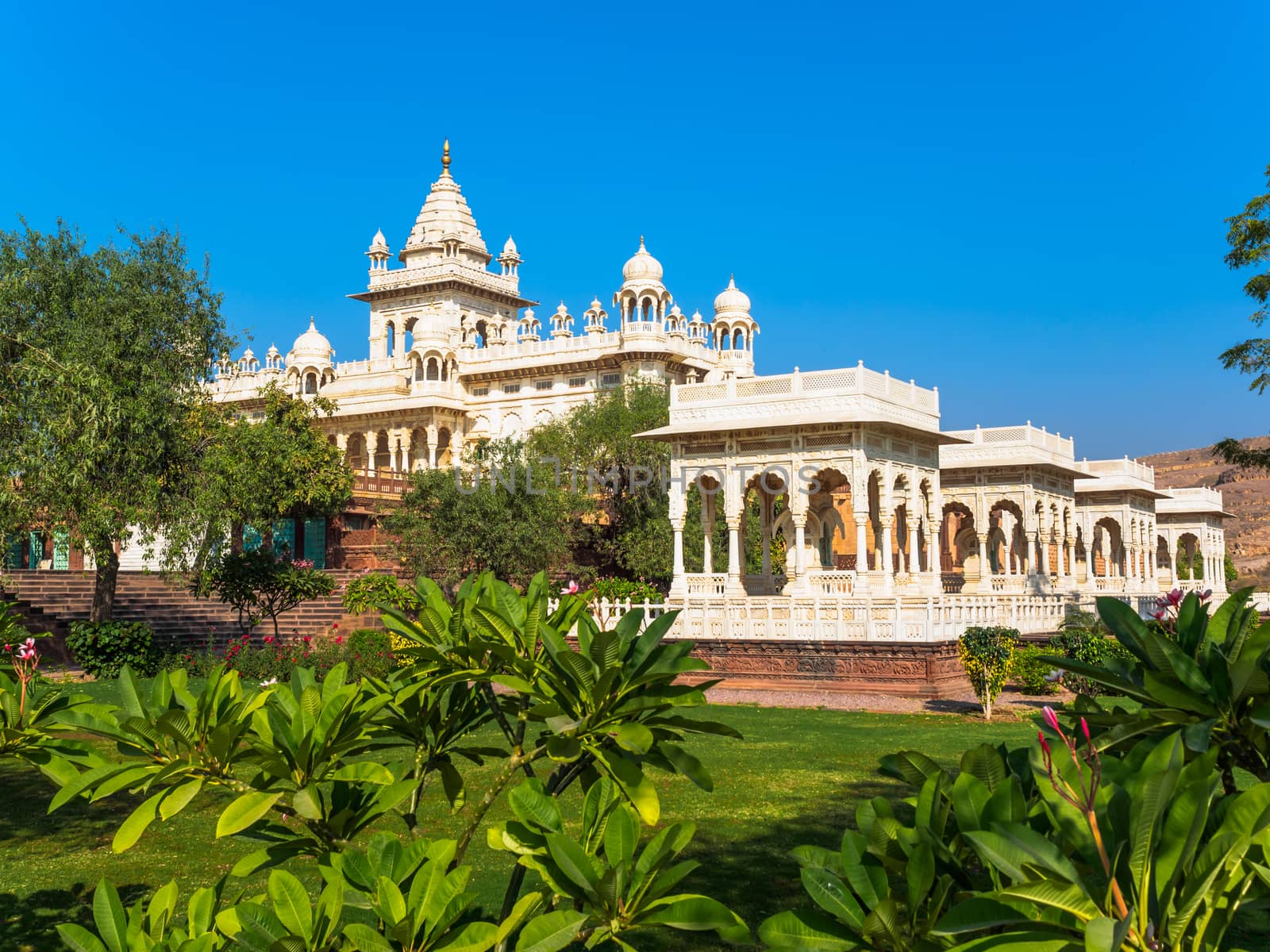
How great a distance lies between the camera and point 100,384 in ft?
58.8

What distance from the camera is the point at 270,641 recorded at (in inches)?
852

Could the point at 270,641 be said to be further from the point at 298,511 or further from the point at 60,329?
the point at 298,511

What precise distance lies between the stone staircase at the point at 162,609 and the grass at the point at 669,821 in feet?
48.2

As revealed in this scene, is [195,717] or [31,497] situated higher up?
[31,497]

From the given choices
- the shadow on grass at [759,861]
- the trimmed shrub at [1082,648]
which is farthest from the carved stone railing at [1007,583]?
the shadow on grass at [759,861]

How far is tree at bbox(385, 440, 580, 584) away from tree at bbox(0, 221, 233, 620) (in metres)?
9.58

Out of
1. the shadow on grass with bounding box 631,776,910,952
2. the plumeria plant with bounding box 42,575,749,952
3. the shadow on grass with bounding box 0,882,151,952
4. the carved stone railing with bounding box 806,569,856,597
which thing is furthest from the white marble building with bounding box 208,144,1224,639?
the plumeria plant with bounding box 42,575,749,952

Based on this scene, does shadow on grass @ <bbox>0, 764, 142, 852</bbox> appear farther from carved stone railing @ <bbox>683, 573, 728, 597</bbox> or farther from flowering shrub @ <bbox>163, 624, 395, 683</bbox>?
carved stone railing @ <bbox>683, 573, 728, 597</bbox>

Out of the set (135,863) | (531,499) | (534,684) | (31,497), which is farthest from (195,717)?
(531,499)

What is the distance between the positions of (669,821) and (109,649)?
1421 cm

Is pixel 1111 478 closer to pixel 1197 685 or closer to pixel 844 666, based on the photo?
pixel 844 666

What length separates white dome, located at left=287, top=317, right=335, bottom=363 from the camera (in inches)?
2260

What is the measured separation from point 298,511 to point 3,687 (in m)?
31.1

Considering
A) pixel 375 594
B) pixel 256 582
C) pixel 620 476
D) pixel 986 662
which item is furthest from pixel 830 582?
pixel 620 476
